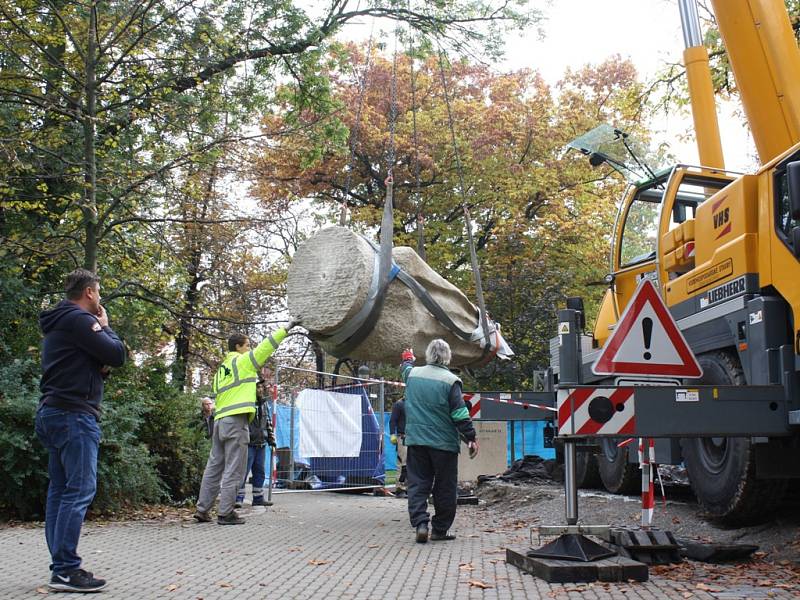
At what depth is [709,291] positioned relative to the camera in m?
8.04

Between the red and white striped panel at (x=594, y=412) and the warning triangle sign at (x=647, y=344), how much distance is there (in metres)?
0.29

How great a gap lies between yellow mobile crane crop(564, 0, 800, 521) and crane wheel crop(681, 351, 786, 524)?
0.04 ft

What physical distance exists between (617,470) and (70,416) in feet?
26.8

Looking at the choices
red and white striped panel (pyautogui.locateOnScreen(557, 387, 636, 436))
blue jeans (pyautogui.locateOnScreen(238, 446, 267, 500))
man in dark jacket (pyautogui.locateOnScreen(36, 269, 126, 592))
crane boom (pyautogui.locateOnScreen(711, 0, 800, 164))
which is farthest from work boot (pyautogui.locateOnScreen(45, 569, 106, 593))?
blue jeans (pyautogui.locateOnScreen(238, 446, 267, 500))

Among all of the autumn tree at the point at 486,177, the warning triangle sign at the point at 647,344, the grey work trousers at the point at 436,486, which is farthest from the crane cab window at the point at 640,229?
the autumn tree at the point at 486,177

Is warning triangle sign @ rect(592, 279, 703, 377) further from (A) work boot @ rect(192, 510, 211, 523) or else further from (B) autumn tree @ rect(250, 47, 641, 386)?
(B) autumn tree @ rect(250, 47, 641, 386)

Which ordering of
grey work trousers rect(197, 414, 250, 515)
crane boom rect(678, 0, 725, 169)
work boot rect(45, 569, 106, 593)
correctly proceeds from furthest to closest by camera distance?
grey work trousers rect(197, 414, 250, 515) → crane boom rect(678, 0, 725, 169) → work boot rect(45, 569, 106, 593)

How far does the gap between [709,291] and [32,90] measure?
8723mm

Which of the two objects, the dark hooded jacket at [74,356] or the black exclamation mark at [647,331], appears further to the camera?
the black exclamation mark at [647,331]

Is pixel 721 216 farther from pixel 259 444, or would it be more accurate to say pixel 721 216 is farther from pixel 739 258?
pixel 259 444

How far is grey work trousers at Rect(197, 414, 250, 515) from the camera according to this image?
33.1 ft

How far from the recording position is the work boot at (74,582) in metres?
5.63

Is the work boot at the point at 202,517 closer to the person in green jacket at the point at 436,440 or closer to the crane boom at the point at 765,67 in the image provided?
the person in green jacket at the point at 436,440

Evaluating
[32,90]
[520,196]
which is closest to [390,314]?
[32,90]
